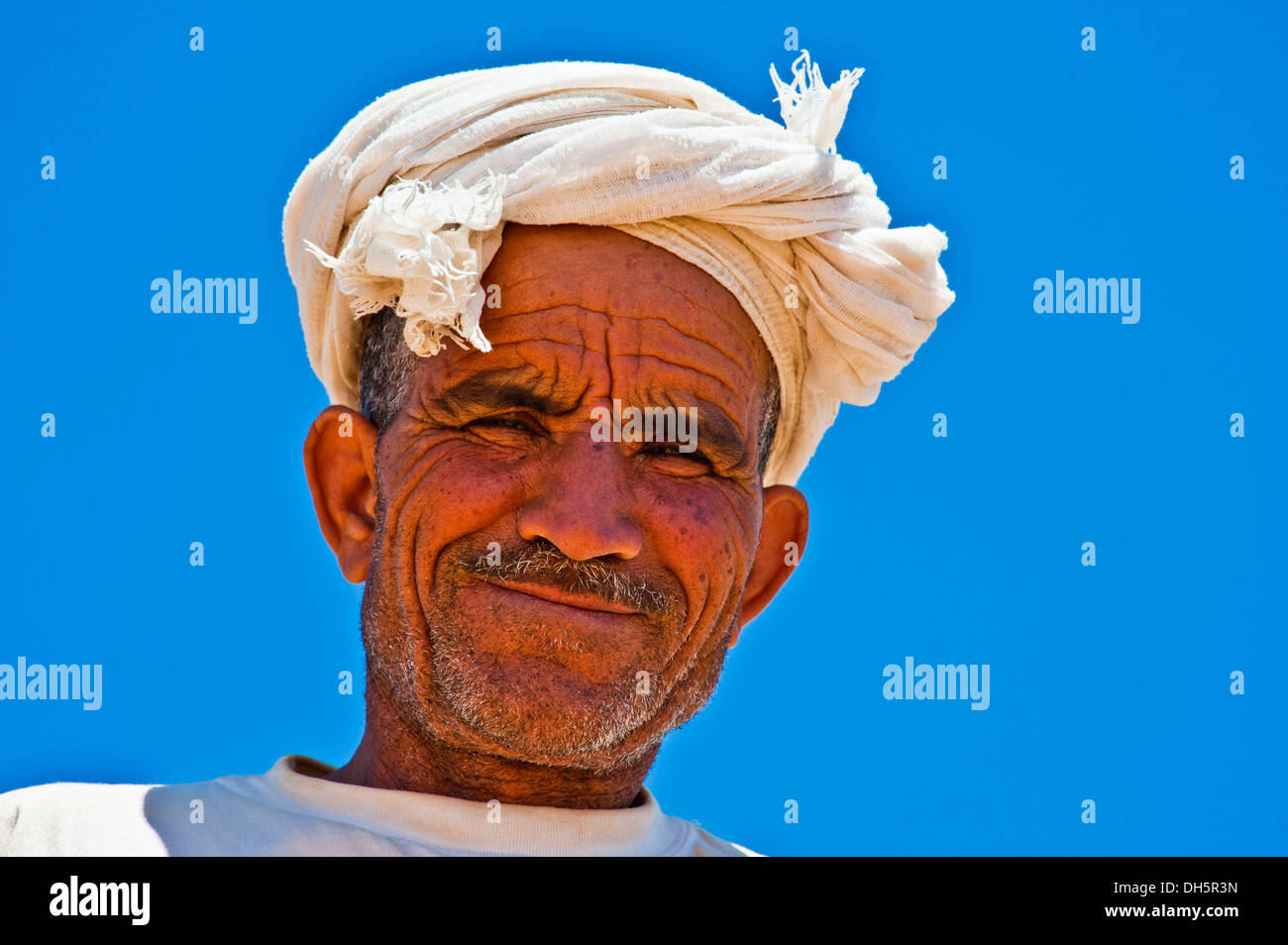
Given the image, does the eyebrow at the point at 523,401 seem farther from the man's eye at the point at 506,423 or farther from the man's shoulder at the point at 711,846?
the man's shoulder at the point at 711,846

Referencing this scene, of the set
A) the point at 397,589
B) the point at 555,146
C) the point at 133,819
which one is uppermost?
the point at 555,146

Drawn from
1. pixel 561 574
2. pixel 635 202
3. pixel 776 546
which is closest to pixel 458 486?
pixel 561 574

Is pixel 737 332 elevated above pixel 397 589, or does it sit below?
above

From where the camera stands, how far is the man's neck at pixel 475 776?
3.63 metres

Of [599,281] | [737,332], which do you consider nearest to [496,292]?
[599,281]

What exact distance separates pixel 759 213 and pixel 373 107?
2.99 feet

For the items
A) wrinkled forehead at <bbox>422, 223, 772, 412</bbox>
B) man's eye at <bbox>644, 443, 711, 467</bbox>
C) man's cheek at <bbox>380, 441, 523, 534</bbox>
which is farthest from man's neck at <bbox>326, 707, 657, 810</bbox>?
wrinkled forehead at <bbox>422, 223, 772, 412</bbox>

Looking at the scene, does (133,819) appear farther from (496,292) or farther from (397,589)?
(496,292)

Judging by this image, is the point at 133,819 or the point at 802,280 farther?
the point at 802,280

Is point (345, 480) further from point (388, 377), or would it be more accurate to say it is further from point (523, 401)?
point (523, 401)

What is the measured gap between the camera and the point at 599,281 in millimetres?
3684

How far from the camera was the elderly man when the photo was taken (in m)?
3.46

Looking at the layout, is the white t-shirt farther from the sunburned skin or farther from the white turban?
the white turban

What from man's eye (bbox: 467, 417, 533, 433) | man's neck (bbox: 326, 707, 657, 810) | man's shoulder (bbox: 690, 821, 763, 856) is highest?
man's eye (bbox: 467, 417, 533, 433)
